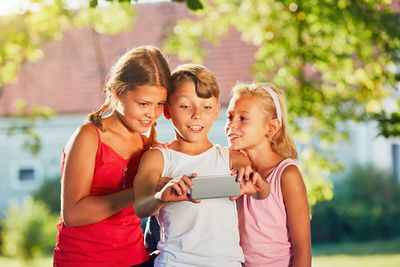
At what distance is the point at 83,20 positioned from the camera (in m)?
13.3

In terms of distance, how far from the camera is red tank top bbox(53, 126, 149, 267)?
3572 mm

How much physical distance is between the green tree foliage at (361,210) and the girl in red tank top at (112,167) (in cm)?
1916

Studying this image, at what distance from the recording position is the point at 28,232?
2114cm

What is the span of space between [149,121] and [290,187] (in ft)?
1.79

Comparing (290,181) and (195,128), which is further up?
(195,128)

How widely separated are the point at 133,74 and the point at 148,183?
0.42 meters

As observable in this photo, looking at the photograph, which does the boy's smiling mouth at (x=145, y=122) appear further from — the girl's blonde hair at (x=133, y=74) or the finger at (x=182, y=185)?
the finger at (x=182, y=185)

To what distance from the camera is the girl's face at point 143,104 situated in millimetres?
3461

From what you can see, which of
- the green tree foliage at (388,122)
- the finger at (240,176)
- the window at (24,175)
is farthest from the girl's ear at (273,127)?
the window at (24,175)

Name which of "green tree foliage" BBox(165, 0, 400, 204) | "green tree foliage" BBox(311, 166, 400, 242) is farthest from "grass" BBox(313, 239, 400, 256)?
"green tree foliage" BBox(165, 0, 400, 204)

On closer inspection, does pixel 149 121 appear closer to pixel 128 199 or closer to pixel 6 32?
pixel 128 199

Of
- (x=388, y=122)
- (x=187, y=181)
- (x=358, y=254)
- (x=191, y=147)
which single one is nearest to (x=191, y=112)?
(x=191, y=147)

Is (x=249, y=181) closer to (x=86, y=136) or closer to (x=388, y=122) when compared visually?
(x=86, y=136)

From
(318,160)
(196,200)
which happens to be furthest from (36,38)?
(196,200)
